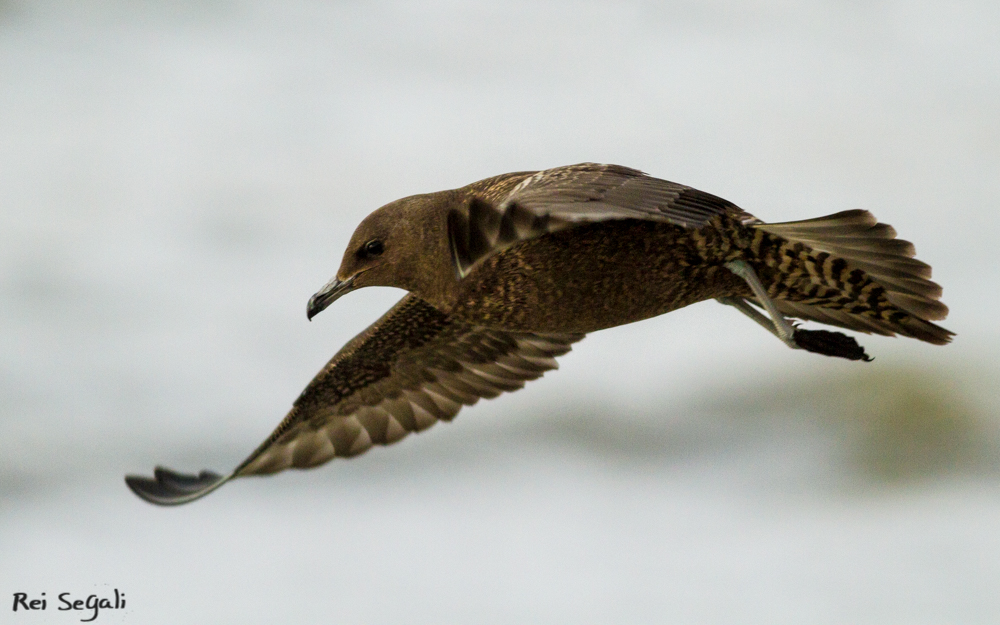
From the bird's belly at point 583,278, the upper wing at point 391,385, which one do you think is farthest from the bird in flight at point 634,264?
the upper wing at point 391,385

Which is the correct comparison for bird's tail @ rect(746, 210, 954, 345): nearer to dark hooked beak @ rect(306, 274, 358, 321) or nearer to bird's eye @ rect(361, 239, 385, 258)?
bird's eye @ rect(361, 239, 385, 258)

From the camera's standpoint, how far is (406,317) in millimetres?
4922

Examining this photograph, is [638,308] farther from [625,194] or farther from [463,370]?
[463,370]

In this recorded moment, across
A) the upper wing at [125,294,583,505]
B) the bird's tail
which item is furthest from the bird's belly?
the upper wing at [125,294,583,505]

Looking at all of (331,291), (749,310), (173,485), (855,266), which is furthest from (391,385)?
(855,266)

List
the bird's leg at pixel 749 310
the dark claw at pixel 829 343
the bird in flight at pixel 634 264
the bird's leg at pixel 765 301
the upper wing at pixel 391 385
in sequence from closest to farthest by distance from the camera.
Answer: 1. the bird in flight at pixel 634 264
2. the bird's leg at pixel 765 301
3. the dark claw at pixel 829 343
4. the bird's leg at pixel 749 310
5. the upper wing at pixel 391 385

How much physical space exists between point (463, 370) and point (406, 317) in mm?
416

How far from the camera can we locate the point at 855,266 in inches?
157

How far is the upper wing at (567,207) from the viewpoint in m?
3.04

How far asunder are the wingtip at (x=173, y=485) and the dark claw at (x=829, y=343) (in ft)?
7.54

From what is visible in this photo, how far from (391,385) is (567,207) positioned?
2277 millimetres

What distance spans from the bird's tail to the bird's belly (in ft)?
0.83

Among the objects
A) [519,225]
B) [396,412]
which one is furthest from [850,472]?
[519,225]

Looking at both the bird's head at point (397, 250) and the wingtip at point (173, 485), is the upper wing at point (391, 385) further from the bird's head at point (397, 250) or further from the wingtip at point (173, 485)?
the bird's head at point (397, 250)
